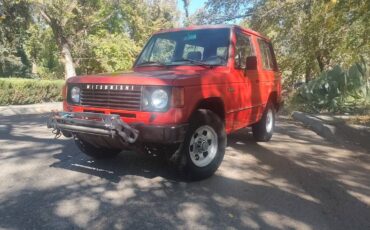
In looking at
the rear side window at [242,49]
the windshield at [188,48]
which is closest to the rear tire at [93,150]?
the windshield at [188,48]

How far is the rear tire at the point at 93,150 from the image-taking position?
5703 millimetres

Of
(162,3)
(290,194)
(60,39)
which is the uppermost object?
(162,3)

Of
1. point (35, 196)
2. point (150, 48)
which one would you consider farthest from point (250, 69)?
point (35, 196)

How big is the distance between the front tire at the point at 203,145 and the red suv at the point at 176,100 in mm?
11

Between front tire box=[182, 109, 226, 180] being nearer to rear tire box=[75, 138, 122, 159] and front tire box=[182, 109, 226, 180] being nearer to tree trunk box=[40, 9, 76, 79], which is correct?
rear tire box=[75, 138, 122, 159]

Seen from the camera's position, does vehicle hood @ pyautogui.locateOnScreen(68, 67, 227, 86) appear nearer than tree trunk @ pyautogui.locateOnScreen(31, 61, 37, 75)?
Yes

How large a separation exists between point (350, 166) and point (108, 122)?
152 inches

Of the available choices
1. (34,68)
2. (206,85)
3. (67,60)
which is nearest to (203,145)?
(206,85)

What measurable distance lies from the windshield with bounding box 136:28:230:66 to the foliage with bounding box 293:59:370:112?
268 inches

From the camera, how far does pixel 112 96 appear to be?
15.8 feet

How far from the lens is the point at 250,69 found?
6.06 m

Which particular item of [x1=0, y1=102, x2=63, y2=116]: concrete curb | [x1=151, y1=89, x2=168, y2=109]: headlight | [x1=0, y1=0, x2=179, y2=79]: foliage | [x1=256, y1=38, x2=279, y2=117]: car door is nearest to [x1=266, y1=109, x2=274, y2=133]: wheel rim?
[x1=256, y1=38, x2=279, y2=117]: car door

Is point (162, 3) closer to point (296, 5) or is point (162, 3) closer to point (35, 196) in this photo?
point (296, 5)

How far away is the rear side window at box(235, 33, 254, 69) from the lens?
5.97 metres
